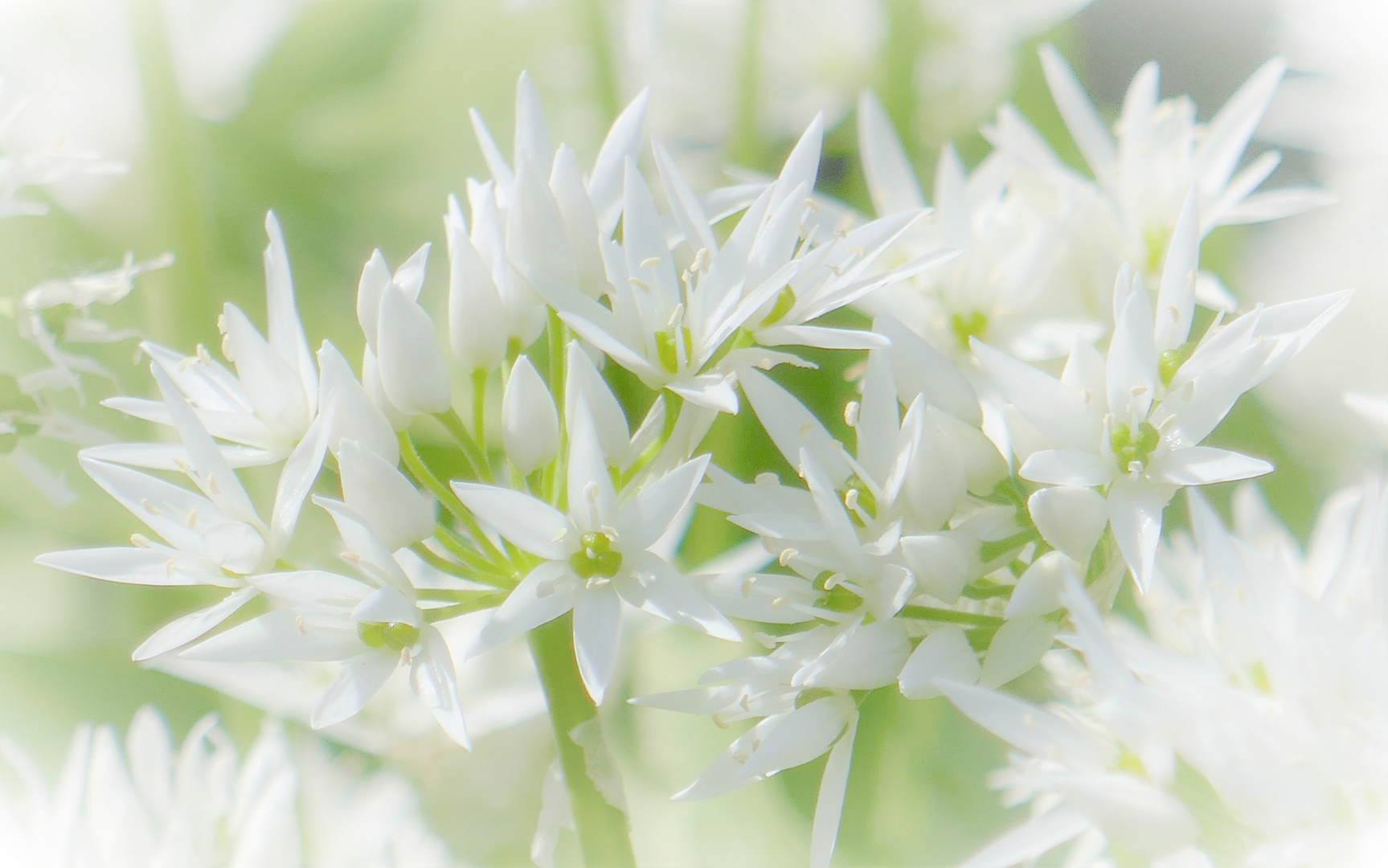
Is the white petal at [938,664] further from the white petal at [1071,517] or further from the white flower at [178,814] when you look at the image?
the white flower at [178,814]

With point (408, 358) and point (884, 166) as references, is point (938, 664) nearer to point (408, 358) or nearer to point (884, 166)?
point (408, 358)

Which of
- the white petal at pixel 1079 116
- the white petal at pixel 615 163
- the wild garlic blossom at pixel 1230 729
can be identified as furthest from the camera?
the white petal at pixel 1079 116

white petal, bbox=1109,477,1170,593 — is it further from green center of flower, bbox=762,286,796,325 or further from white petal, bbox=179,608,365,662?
white petal, bbox=179,608,365,662

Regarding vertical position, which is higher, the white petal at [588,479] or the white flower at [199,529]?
the white flower at [199,529]

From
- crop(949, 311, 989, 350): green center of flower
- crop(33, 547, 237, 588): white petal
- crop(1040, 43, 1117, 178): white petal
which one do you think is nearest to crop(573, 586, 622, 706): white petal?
crop(33, 547, 237, 588): white petal

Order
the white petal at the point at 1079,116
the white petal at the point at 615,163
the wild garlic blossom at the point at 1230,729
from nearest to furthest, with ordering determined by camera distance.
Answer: the wild garlic blossom at the point at 1230,729
the white petal at the point at 615,163
the white petal at the point at 1079,116

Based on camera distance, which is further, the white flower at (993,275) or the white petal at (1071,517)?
the white flower at (993,275)

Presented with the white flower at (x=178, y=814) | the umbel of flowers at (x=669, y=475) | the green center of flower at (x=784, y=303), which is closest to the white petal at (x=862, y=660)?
the umbel of flowers at (x=669, y=475)
